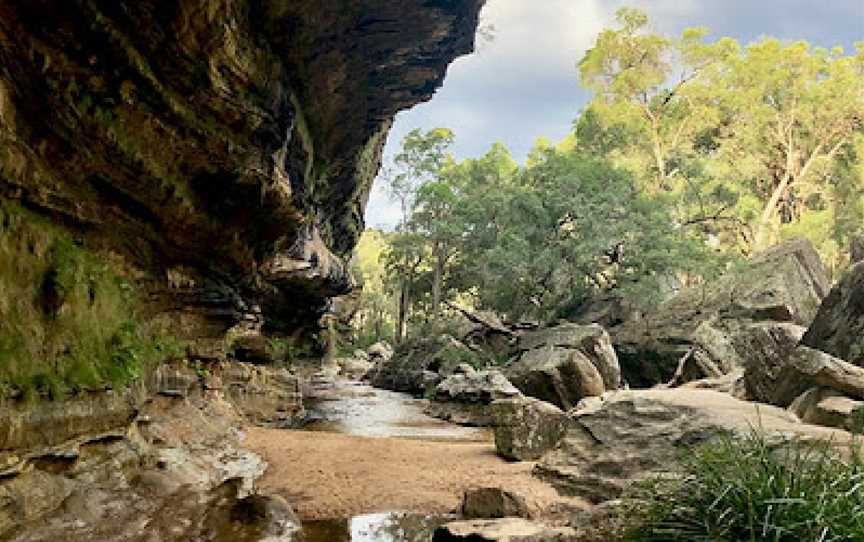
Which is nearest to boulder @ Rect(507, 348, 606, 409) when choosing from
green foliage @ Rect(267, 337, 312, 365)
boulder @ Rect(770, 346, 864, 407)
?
boulder @ Rect(770, 346, 864, 407)

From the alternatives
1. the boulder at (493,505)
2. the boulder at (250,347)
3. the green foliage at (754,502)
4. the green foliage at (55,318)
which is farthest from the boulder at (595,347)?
the green foliage at (754,502)

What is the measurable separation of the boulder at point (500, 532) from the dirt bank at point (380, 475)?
143 cm

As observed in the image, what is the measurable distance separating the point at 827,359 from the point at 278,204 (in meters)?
9.88

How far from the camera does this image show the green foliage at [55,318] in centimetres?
629

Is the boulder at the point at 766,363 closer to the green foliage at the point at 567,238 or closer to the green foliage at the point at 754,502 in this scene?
the green foliage at the point at 754,502

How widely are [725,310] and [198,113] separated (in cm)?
1788

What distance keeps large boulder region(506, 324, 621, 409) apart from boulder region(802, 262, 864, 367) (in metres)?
6.45

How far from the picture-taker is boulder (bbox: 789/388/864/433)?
22.0 feet

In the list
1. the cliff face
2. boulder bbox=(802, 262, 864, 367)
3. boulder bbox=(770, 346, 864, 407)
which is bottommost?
boulder bbox=(770, 346, 864, 407)

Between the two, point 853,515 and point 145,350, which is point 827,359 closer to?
point 853,515

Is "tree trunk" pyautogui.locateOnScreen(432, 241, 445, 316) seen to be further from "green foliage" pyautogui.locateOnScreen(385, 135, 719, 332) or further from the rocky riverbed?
the rocky riverbed

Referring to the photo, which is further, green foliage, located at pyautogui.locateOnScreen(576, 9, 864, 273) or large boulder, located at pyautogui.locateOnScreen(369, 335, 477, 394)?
green foliage, located at pyautogui.locateOnScreen(576, 9, 864, 273)

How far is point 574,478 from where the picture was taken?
801 centimetres

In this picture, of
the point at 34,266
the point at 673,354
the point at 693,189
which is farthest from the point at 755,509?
the point at 693,189
